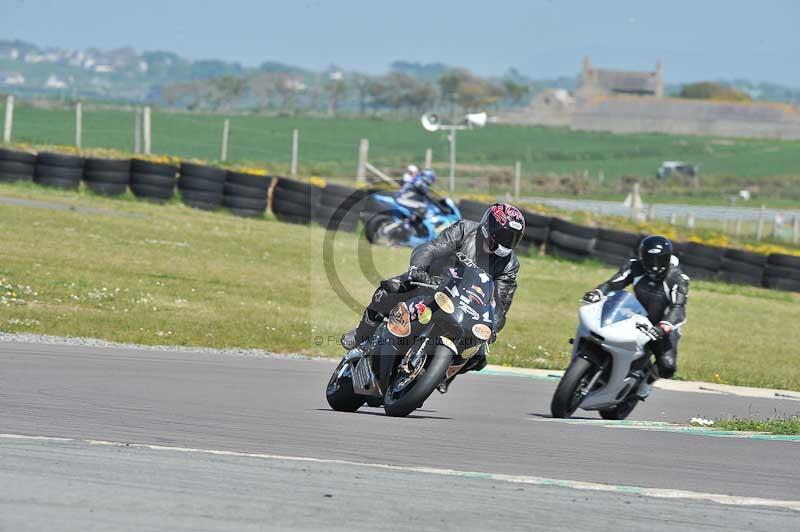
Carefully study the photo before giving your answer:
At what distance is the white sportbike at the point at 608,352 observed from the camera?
10.6 metres

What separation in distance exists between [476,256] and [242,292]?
32.7 ft

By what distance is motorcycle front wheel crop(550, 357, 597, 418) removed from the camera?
405 inches

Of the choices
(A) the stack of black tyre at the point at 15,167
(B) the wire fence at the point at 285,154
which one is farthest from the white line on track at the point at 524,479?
(B) the wire fence at the point at 285,154

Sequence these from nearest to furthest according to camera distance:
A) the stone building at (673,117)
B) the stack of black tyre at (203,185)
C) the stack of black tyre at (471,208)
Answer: the stack of black tyre at (471,208), the stack of black tyre at (203,185), the stone building at (673,117)

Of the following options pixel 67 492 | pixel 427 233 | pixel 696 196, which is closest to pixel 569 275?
pixel 427 233

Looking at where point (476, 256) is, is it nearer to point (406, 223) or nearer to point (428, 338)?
point (428, 338)

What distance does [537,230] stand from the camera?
89.1 feet

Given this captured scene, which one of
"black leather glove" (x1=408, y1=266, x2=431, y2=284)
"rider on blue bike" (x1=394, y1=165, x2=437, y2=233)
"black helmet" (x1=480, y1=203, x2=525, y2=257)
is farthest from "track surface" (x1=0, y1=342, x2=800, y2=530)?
"rider on blue bike" (x1=394, y1=165, x2=437, y2=233)

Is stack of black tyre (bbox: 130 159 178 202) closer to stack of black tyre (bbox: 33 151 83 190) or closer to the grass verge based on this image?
stack of black tyre (bbox: 33 151 83 190)

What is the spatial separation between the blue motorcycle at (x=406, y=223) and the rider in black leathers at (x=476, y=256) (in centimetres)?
1671

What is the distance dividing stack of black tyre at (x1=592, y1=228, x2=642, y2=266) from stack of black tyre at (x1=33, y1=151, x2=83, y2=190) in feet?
36.3

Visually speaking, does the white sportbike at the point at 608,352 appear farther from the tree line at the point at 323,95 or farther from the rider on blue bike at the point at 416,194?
the tree line at the point at 323,95

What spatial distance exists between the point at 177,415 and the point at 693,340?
13292 millimetres

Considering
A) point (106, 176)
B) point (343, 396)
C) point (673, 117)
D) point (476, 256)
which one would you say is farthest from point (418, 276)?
point (673, 117)
